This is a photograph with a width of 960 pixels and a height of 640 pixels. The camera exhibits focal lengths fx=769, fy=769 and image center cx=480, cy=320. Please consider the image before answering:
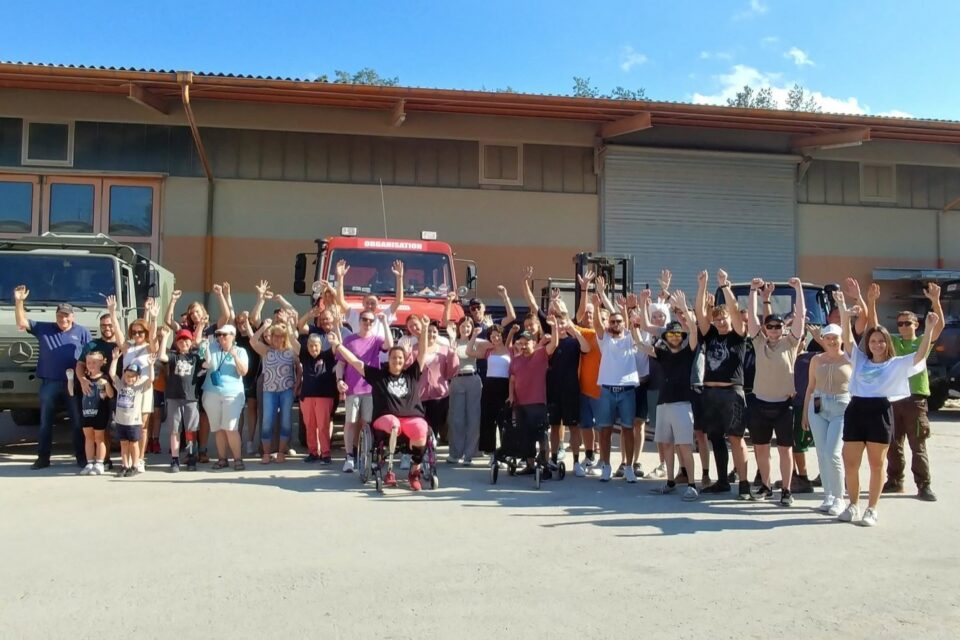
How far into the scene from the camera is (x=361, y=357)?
312 inches

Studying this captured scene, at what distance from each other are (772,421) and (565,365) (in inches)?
83.7

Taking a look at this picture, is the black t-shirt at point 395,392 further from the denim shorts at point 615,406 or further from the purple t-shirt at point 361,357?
the denim shorts at point 615,406

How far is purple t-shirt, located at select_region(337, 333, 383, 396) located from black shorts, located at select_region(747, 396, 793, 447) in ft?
12.0

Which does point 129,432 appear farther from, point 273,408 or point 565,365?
point 565,365

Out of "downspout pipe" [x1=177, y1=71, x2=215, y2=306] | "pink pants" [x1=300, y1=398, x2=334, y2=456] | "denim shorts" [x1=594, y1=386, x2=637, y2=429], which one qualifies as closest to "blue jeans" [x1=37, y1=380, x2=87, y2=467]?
"pink pants" [x1=300, y1=398, x2=334, y2=456]

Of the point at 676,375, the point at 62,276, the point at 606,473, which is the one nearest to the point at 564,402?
the point at 606,473

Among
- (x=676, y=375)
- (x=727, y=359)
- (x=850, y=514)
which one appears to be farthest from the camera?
(x=676, y=375)

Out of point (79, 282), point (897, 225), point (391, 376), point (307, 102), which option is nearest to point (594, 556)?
point (391, 376)

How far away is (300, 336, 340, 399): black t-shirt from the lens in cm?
849

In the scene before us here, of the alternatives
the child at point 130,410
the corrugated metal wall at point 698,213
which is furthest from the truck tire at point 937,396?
the child at point 130,410

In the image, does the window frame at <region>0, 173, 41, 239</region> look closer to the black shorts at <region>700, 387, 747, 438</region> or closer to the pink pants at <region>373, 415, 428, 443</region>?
the pink pants at <region>373, 415, 428, 443</region>

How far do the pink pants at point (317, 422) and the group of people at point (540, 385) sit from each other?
20 mm

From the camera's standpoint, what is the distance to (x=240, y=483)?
7.37m

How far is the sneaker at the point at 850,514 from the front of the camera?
611cm
